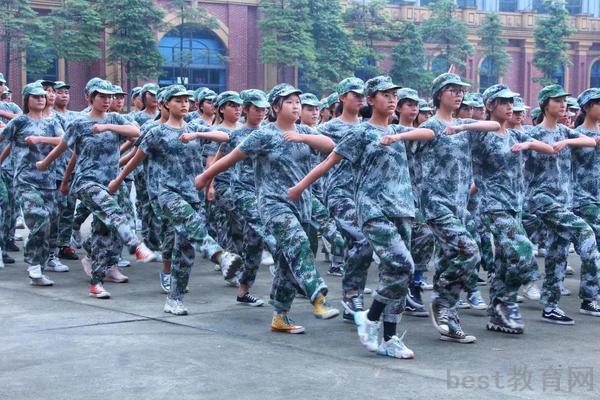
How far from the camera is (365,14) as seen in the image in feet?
149

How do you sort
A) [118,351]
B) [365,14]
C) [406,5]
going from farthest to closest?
[406,5] → [365,14] → [118,351]

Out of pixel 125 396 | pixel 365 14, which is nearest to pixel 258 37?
pixel 365 14

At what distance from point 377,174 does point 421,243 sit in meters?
2.32

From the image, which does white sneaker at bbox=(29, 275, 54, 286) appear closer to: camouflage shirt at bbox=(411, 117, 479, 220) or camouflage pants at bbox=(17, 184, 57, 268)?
camouflage pants at bbox=(17, 184, 57, 268)

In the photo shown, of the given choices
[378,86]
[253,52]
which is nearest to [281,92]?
[378,86]

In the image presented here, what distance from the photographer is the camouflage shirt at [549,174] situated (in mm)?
9008

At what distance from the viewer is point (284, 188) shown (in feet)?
26.2

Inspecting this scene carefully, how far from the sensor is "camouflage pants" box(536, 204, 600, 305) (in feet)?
28.8

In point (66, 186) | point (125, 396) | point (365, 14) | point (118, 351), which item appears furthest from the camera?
point (365, 14)

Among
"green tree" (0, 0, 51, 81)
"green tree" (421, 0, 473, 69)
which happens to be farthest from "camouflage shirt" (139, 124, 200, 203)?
"green tree" (421, 0, 473, 69)

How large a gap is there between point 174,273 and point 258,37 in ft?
126

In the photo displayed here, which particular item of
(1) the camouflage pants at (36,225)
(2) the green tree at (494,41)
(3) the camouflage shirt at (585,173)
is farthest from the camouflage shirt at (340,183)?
(2) the green tree at (494,41)

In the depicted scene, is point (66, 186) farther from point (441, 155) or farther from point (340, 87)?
point (441, 155)

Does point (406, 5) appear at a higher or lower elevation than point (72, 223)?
higher
